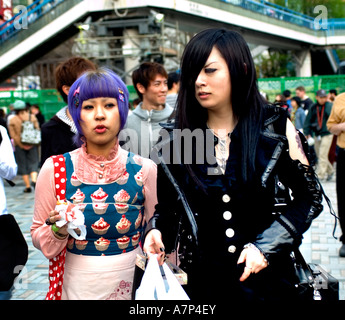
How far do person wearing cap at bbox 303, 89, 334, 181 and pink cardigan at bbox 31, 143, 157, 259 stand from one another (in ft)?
31.4

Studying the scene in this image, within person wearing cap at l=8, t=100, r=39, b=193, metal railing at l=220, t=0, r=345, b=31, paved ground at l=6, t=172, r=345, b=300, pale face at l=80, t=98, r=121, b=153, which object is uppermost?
metal railing at l=220, t=0, r=345, b=31

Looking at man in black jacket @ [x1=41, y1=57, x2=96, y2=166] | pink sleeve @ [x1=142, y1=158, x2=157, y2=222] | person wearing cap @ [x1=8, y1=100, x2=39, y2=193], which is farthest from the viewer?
person wearing cap @ [x1=8, y1=100, x2=39, y2=193]

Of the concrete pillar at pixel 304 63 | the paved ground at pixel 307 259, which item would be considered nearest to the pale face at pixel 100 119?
the paved ground at pixel 307 259

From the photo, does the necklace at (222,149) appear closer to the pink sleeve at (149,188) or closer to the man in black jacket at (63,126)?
the pink sleeve at (149,188)

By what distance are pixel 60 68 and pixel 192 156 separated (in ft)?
6.75

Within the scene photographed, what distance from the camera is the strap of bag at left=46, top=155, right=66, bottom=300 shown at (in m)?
2.57

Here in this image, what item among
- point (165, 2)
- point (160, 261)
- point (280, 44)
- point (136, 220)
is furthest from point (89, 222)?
point (280, 44)

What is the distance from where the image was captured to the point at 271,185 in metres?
2.20

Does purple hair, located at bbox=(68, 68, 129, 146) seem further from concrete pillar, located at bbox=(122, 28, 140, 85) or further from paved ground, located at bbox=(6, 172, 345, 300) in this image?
concrete pillar, located at bbox=(122, 28, 140, 85)

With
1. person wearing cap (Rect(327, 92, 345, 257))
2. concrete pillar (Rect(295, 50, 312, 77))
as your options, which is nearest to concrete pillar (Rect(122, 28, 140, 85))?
person wearing cap (Rect(327, 92, 345, 257))

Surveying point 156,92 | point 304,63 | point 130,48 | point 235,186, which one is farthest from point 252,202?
point 304,63

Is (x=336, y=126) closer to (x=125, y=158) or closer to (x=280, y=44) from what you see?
(x=125, y=158)

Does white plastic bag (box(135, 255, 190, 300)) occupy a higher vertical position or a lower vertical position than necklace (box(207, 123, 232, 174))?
lower

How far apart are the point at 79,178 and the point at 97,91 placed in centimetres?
42
